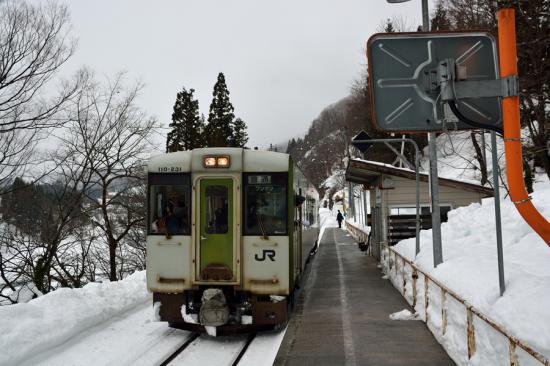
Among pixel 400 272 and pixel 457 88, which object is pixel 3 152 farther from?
pixel 457 88

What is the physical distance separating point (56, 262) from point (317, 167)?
9036 centimetres

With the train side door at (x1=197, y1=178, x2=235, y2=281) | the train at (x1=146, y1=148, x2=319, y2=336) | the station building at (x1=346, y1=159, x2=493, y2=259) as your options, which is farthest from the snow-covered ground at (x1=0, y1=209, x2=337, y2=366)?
the station building at (x1=346, y1=159, x2=493, y2=259)

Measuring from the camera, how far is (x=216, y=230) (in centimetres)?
845

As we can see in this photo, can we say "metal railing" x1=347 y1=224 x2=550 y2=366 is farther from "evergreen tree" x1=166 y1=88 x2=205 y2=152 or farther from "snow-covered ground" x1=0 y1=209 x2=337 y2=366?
"evergreen tree" x1=166 y1=88 x2=205 y2=152

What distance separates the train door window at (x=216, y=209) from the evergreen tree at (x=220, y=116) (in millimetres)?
36483

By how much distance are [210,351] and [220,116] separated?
4036 cm

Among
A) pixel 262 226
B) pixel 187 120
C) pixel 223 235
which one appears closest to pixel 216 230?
pixel 223 235

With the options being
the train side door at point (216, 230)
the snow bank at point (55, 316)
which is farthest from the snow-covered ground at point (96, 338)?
the train side door at point (216, 230)

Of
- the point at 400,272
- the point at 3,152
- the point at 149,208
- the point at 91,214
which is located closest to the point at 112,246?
the point at 91,214

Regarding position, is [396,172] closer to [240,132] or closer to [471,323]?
[471,323]

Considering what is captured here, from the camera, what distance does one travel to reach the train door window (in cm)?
845

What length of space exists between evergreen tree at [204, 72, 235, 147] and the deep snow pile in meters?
34.3

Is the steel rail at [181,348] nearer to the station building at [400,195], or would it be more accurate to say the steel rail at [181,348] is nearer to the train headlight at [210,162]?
the train headlight at [210,162]

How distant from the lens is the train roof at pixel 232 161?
8.42 m
